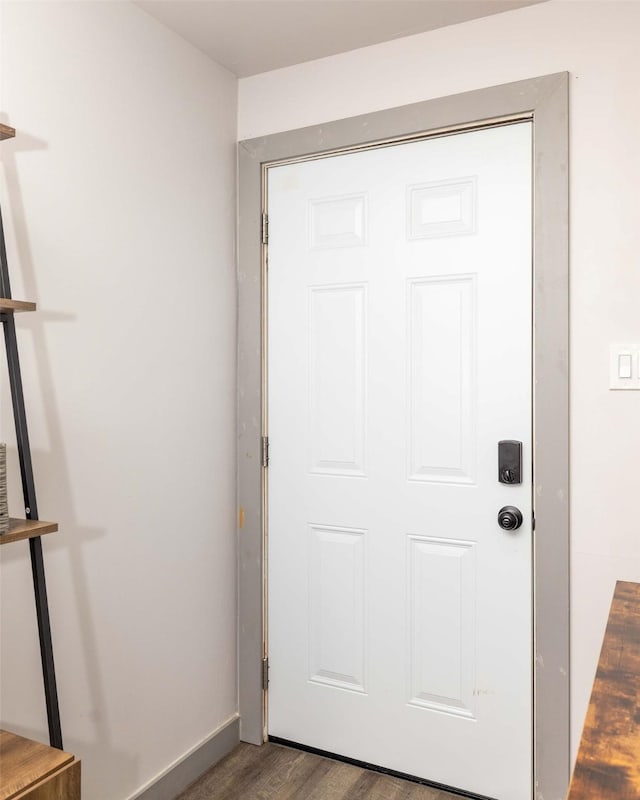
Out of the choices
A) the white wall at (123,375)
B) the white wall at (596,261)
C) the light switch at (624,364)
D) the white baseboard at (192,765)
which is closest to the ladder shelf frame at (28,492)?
the white wall at (123,375)

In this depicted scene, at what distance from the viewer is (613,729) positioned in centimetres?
86

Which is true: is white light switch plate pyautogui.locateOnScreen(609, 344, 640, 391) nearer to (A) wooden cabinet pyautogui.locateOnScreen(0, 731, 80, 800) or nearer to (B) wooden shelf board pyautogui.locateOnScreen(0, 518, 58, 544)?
(B) wooden shelf board pyautogui.locateOnScreen(0, 518, 58, 544)

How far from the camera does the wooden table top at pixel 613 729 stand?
729mm

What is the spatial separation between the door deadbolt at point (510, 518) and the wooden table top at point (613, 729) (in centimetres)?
69

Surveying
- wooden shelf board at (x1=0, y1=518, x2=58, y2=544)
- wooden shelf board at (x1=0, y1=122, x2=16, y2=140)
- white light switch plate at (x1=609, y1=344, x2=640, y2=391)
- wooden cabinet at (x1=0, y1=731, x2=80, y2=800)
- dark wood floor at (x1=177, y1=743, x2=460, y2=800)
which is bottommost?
dark wood floor at (x1=177, y1=743, x2=460, y2=800)

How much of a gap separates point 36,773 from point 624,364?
1.67 meters

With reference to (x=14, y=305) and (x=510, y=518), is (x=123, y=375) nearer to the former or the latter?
(x=14, y=305)

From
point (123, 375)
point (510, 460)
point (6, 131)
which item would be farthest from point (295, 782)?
point (6, 131)

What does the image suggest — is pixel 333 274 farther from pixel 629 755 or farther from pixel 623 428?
pixel 629 755

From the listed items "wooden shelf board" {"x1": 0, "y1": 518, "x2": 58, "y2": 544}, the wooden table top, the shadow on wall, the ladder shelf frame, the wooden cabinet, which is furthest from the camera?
the shadow on wall

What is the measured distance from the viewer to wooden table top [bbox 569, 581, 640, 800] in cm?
73

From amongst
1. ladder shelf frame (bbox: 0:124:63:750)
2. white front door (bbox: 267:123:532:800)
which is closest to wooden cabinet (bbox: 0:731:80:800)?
ladder shelf frame (bbox: 0:124:63:750)

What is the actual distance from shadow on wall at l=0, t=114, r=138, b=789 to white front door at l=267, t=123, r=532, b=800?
685 mm

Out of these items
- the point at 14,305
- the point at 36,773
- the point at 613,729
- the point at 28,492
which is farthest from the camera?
the point at 28,492
